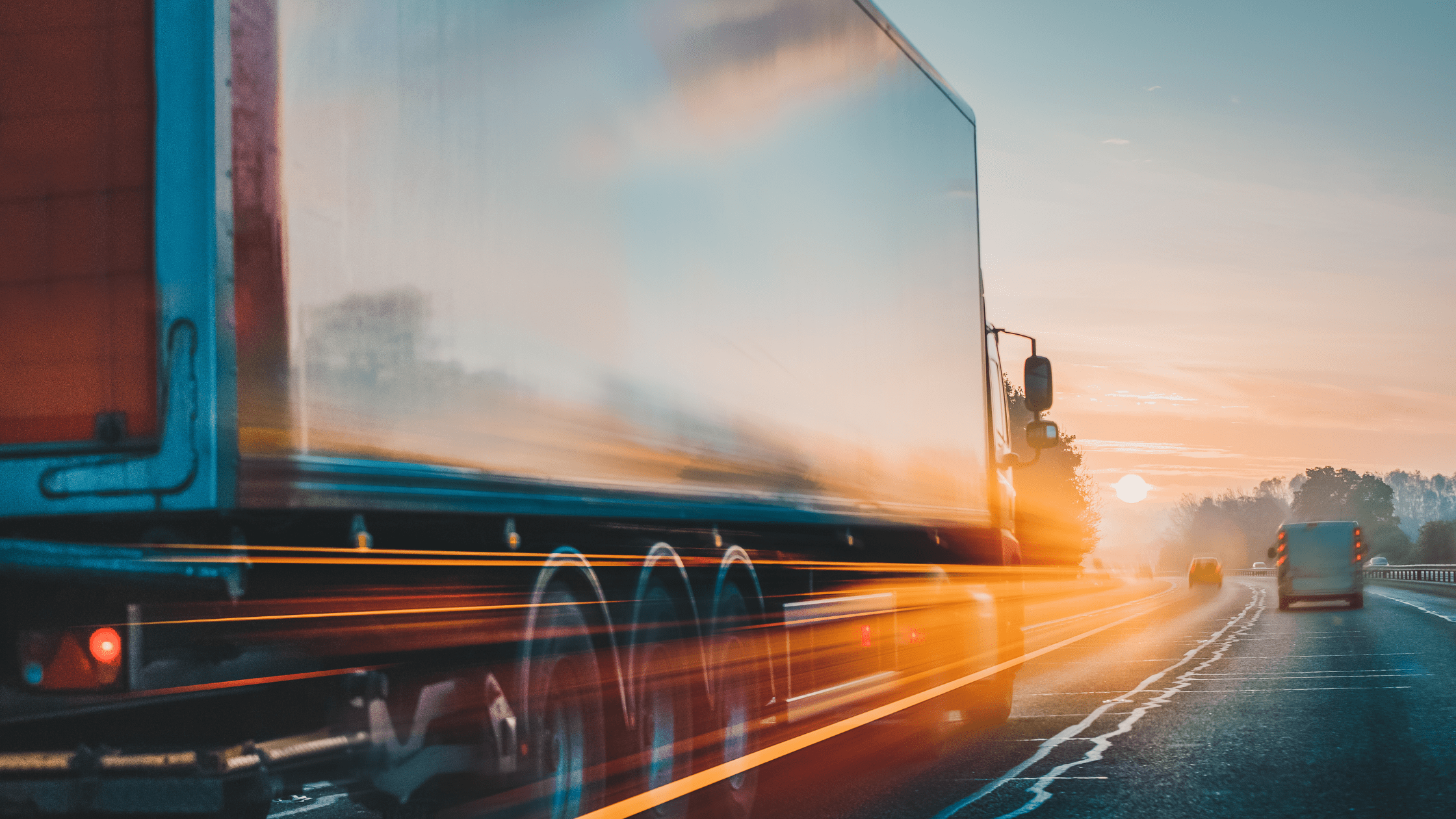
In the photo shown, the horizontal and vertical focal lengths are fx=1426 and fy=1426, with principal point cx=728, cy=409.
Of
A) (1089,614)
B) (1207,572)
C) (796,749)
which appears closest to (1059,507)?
(1207,572)

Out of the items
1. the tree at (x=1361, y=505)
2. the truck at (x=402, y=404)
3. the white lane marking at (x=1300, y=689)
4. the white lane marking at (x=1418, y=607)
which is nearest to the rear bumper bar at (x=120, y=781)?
the truck at (x=402, y=404)

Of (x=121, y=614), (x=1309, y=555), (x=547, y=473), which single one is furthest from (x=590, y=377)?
(x=1309, y=555)

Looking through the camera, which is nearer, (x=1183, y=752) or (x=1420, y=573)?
(x=1183, y=752)

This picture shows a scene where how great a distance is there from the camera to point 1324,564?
3675cm

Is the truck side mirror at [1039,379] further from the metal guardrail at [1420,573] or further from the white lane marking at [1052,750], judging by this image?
the metal guardrail at [1420,573]

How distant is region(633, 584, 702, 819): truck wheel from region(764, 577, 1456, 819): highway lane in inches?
58.7

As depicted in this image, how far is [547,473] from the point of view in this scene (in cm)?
517

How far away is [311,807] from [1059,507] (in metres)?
75.0

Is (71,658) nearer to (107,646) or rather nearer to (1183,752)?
(107,646)

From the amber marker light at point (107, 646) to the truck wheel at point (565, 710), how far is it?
5.50 ft

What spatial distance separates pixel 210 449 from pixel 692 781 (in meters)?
3.43

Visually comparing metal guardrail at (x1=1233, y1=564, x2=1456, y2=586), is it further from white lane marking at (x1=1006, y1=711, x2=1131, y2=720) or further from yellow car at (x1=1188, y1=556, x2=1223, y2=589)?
white lane marking at (x1=1006, y1=711, x2=1131, y2=720)

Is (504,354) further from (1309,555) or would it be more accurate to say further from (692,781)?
(1309,555)

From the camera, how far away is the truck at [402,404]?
3.72m
